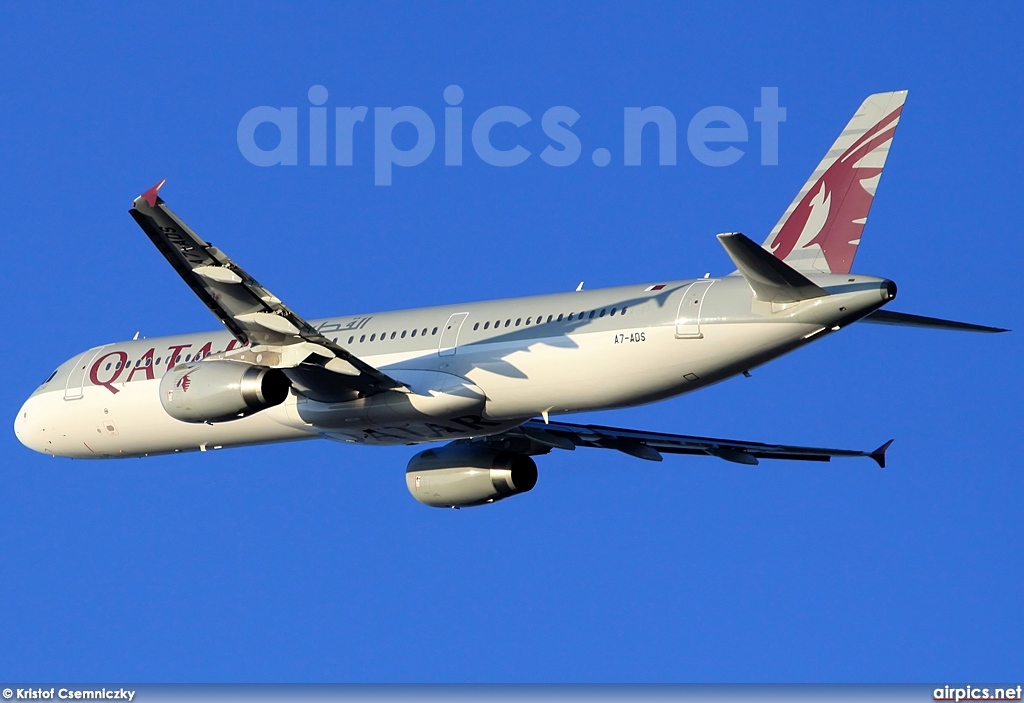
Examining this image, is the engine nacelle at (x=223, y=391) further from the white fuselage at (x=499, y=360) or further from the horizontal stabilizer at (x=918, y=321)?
the horizontal stabilizer at (x=918, y=321)

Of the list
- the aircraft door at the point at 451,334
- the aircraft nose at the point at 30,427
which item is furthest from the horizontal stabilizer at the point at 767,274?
the aircraft nose at the point at 30,427

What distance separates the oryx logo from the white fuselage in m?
0.85

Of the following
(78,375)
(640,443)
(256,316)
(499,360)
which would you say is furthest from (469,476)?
(78,375)

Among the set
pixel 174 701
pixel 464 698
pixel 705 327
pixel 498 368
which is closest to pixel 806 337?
pixel 705 327

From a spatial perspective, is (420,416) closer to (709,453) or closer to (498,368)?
(498,368)

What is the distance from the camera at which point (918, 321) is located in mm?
28938

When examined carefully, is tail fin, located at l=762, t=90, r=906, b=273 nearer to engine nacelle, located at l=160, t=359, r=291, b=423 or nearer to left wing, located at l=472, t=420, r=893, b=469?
left wing, located at l=472, t=420, r=893, b=469

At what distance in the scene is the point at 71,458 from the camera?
38.1 meters

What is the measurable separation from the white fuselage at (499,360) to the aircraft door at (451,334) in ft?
0.09

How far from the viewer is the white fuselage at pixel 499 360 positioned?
2869 centimetres

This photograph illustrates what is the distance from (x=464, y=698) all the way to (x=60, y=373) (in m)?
14.5

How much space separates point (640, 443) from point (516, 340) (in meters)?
6.83

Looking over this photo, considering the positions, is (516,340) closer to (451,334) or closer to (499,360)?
(499,360)

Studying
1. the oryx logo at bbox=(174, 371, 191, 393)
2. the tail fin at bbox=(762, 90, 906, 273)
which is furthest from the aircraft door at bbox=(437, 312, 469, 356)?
the tail fin at bbox=(762, 90, 906, 273)
